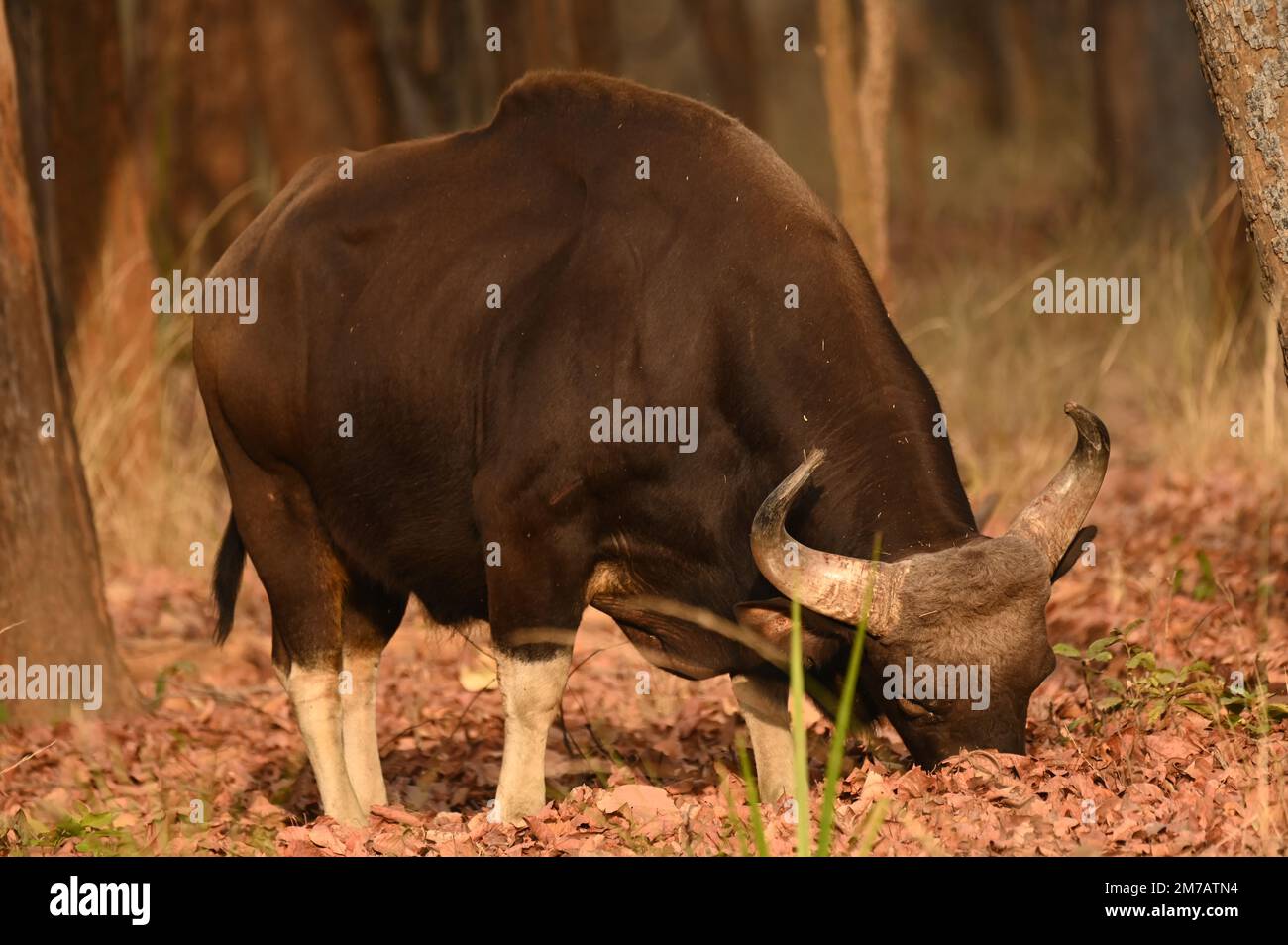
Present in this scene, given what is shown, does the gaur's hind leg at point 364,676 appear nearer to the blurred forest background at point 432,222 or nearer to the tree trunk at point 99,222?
the blurred forest background at point 432,222

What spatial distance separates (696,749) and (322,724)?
170 cm

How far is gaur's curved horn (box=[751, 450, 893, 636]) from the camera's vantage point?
17.4 feet

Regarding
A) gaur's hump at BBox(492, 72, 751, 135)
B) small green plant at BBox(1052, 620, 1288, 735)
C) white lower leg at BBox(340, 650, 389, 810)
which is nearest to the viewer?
small green plant at BBox(1052, 620, 1288, 735)

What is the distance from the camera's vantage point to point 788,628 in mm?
5570

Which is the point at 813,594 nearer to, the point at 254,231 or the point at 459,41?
the point at 254,231

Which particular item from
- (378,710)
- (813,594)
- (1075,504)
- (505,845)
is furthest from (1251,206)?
(378,710)

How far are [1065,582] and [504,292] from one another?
4.31 meters

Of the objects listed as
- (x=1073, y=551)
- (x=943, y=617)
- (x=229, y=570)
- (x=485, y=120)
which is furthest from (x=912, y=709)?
(x=485, y=120)

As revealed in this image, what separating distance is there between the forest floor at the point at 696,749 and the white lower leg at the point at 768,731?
0.55ft

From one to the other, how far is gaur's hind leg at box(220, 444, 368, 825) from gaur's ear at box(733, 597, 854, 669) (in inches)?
83.5

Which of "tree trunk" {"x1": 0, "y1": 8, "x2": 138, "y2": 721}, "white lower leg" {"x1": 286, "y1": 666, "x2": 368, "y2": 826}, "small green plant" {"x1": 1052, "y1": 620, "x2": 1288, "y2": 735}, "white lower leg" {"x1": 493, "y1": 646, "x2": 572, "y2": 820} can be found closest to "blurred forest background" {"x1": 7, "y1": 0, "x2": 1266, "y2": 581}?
"tree trunk" {"x1": 0, "y1": 8, "x2": 138, "y2": 721}

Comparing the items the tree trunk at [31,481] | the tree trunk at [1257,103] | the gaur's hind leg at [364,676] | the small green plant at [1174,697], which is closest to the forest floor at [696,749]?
the small green plant at [1174,697]

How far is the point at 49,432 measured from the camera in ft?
26.5

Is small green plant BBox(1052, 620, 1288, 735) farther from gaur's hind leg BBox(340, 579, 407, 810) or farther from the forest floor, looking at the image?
gaur's hind leg BBox(340, 579, 407, 810)
